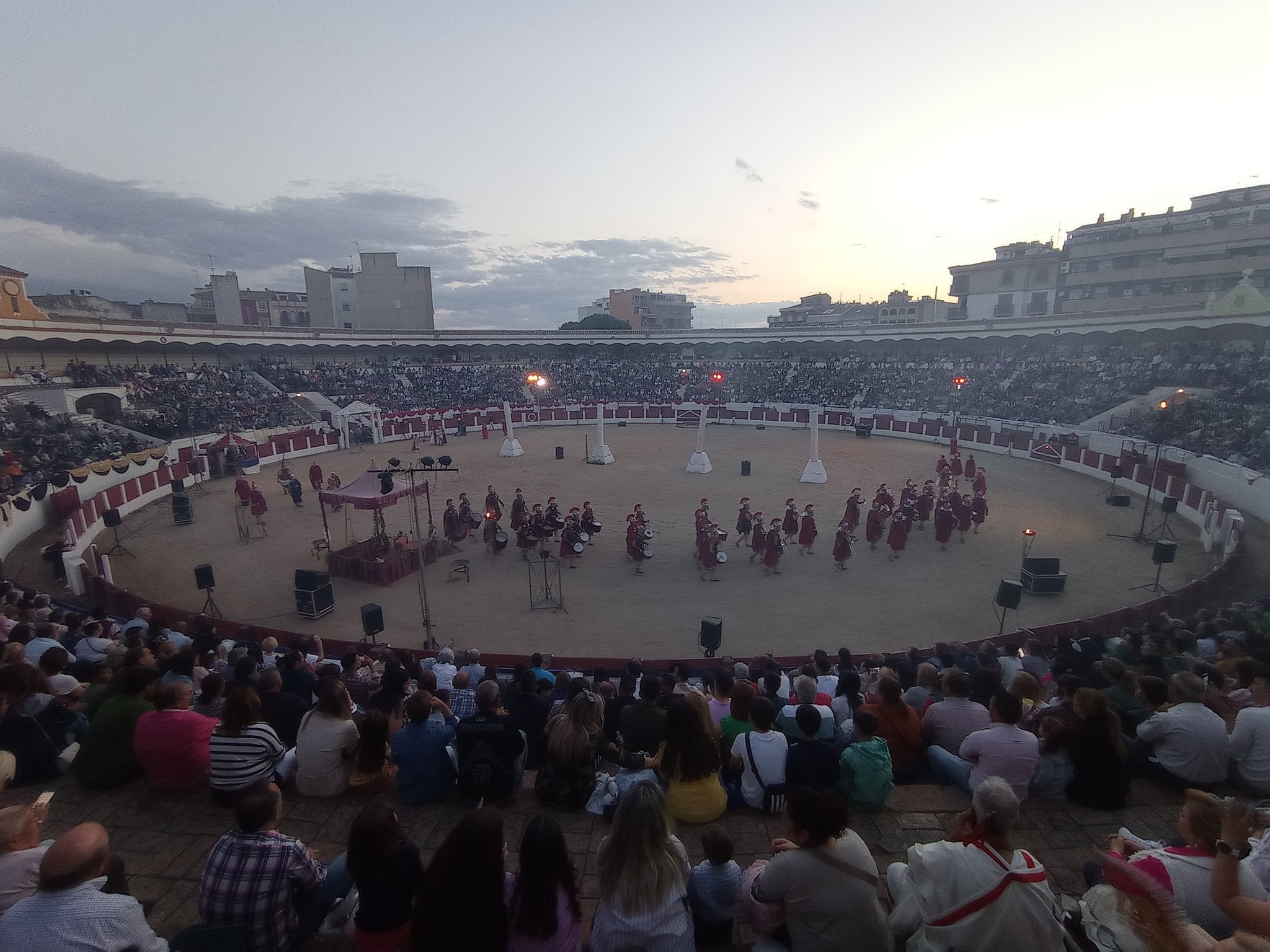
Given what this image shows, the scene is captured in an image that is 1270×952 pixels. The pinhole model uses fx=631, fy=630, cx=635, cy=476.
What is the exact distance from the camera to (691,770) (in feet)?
14.6

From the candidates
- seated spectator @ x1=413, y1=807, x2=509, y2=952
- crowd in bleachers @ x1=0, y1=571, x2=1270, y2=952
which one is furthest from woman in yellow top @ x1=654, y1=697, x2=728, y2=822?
seated spectator @ x1=413, y1=807, x2=509, y2=952

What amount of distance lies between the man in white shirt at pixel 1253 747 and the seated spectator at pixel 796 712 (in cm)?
302

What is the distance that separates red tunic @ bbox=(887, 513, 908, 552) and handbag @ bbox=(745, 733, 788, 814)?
13294mm

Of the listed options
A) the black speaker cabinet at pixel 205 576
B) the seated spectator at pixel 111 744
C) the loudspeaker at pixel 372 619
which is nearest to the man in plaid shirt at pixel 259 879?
the seated spectator at pixel 111 744

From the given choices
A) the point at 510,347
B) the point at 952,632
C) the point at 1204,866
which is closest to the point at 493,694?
the point at 1204,866

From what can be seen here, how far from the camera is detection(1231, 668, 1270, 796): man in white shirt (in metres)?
4.85

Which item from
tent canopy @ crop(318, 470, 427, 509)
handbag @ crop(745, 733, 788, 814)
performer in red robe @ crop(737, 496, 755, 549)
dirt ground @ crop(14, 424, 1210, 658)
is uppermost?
handbag @ crop(745, 733, 788, 814)

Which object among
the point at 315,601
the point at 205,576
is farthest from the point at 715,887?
the point at 205,576

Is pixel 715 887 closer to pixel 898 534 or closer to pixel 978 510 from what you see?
pixel 898 534

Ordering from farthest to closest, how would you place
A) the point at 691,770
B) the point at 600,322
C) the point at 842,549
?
the point at 600,322, the point at 842,549, the point at 691,770

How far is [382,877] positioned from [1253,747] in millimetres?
6319

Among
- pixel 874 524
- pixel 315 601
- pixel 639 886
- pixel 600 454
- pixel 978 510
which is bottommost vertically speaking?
pixel 315 601

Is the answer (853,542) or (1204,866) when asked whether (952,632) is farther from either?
(1204,866)

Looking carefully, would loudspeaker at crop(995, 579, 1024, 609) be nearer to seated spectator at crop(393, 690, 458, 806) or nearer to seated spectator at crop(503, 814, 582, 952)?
seated spectator at crop(393, 690, 458, 806)
